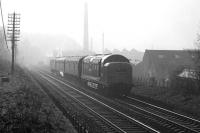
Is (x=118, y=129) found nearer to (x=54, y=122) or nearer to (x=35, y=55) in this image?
(x=54, y=122)

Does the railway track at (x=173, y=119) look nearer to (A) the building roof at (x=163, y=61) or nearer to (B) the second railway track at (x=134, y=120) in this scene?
(B) the second railway track at (x=134, y=120)

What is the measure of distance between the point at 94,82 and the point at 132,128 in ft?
48.6

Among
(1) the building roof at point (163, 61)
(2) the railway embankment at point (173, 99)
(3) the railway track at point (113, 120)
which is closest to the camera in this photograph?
(3) the railway track at point (113, 120)

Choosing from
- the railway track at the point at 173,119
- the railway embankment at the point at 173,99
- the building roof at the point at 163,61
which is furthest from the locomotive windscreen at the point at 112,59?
the building roof at the point at 163,61

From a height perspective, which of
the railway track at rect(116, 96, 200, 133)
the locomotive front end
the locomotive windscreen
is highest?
the locomotive windscreen

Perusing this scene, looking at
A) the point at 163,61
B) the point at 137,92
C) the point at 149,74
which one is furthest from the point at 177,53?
the point at 137,92

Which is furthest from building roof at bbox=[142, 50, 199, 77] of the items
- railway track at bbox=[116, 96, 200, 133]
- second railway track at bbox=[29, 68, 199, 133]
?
second railway track at bbox=[29, 68, 199, 133]

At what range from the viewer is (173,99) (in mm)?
24469

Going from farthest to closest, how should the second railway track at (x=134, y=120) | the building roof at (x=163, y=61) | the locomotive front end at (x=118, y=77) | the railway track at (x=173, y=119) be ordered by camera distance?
the building roof at (x=163, y=61), the locomotive front end at (x=118, y=77), the railway track at (x=173, y=119), the second railway track at (x=134, y=120)

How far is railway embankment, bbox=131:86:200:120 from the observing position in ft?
67.0

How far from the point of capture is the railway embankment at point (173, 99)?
20.4m

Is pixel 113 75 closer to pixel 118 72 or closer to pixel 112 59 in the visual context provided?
A: pixel 118 72

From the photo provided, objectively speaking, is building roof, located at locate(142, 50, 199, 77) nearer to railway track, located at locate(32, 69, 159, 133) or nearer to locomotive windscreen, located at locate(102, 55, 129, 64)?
locomotive windscreen, located at locate(102, 55, 129, 64)

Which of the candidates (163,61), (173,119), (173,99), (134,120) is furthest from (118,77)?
(163,61)
